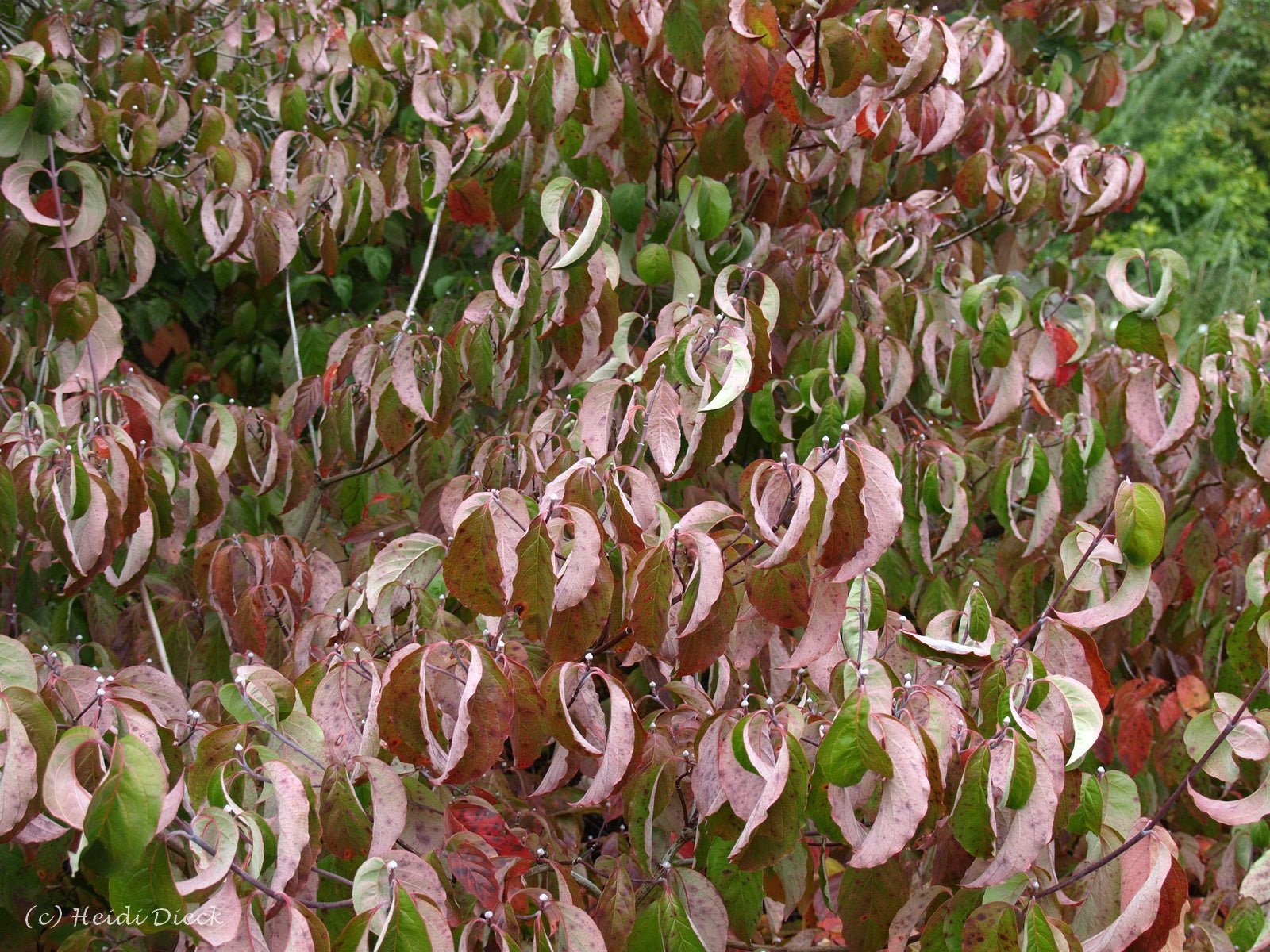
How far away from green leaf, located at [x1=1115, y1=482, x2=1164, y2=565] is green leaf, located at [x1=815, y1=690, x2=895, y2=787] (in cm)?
40

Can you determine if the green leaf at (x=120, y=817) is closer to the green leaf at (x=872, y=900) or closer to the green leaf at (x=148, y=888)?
the green leaf at (x=148, y=888)

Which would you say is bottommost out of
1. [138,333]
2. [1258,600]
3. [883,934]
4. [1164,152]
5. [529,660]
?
[1164,152]

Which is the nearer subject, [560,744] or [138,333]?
[560,744]

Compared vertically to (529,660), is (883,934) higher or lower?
lower

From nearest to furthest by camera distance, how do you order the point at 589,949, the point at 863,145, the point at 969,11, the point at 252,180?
the point at 589,949
the point at 252,180
the point at 863,145
the point at 969,11

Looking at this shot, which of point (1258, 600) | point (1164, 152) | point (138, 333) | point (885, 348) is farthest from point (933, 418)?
point (1164, 152)

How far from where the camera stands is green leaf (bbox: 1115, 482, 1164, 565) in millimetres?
1373

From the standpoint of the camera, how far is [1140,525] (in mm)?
1373

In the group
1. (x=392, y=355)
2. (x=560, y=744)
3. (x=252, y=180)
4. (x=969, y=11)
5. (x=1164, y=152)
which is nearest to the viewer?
(x=560, y=744)

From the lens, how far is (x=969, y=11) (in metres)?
3.54

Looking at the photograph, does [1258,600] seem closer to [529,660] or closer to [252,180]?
[529,660]

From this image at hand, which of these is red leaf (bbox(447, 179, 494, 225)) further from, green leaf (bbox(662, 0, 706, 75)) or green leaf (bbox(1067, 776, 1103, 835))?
green leaf (bbox(1067, 776, 1103, 835))

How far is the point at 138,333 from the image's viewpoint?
332 centimetres

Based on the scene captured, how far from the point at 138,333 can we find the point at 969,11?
2.69 metres
